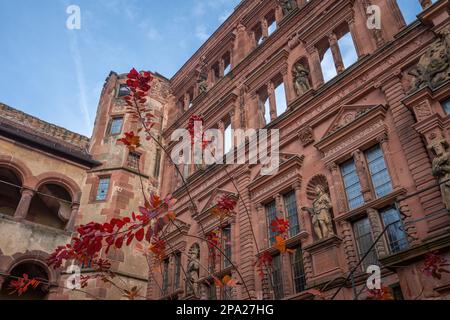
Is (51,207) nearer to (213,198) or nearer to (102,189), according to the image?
(102,189)

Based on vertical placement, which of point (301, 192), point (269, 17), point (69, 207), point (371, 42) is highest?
point (269, 17)

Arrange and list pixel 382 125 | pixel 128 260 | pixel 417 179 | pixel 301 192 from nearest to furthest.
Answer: pixel 417 179
pixel 382 125
pixel 301 192
pixel 128 260

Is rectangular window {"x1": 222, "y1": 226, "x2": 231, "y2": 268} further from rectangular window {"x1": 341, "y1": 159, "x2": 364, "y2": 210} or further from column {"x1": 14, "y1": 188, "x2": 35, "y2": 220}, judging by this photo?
column {"x1": 14, "y1": 188, "x2": 35, "y2": 220}

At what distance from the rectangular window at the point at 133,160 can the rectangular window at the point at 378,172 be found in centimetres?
1438

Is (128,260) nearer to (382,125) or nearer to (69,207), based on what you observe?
(69,207)

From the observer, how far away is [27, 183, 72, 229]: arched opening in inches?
825

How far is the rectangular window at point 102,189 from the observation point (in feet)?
69.6

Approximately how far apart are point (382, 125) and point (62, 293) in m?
15.3

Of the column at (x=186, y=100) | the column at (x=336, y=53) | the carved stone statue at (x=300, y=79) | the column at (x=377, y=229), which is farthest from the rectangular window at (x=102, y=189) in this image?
the column at (x=377, y=229)

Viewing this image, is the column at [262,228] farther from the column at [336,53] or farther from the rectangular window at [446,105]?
the rectangular window at [446,105]

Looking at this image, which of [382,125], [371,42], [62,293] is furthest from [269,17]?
[62,293]

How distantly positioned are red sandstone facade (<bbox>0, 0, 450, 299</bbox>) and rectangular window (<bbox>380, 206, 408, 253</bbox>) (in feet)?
0.18

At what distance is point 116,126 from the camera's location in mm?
25000

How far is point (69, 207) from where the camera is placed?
68.9ft
